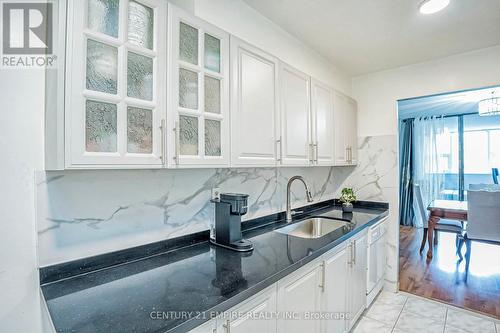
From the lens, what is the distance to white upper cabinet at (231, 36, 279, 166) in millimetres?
1486

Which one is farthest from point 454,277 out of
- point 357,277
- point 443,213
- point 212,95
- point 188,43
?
point 188,43

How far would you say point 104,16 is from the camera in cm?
100

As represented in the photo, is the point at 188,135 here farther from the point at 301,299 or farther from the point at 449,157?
the point at 449,157

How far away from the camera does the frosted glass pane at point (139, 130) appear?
3.44 feet

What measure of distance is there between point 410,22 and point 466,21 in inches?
16.5

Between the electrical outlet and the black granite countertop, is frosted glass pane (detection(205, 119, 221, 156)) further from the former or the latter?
the black granite countertop

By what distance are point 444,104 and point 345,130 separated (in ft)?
9.30

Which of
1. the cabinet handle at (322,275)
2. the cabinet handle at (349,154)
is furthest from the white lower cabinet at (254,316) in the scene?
Answer: the cabinet handle at (349,154)

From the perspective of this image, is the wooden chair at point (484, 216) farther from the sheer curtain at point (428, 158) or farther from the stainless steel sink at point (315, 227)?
the sheer curtain at point (428, 158)

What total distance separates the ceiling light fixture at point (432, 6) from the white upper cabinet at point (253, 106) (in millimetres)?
1060

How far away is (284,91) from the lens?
1.85 meters

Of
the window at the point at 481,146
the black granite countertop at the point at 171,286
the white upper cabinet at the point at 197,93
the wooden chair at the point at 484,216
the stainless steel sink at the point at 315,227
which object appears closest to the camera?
the black granite countertop at the point at 171,286

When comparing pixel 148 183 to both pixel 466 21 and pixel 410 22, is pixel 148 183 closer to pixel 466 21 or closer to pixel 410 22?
pixel 410 22

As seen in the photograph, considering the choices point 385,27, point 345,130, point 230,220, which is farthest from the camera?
point 345,130
